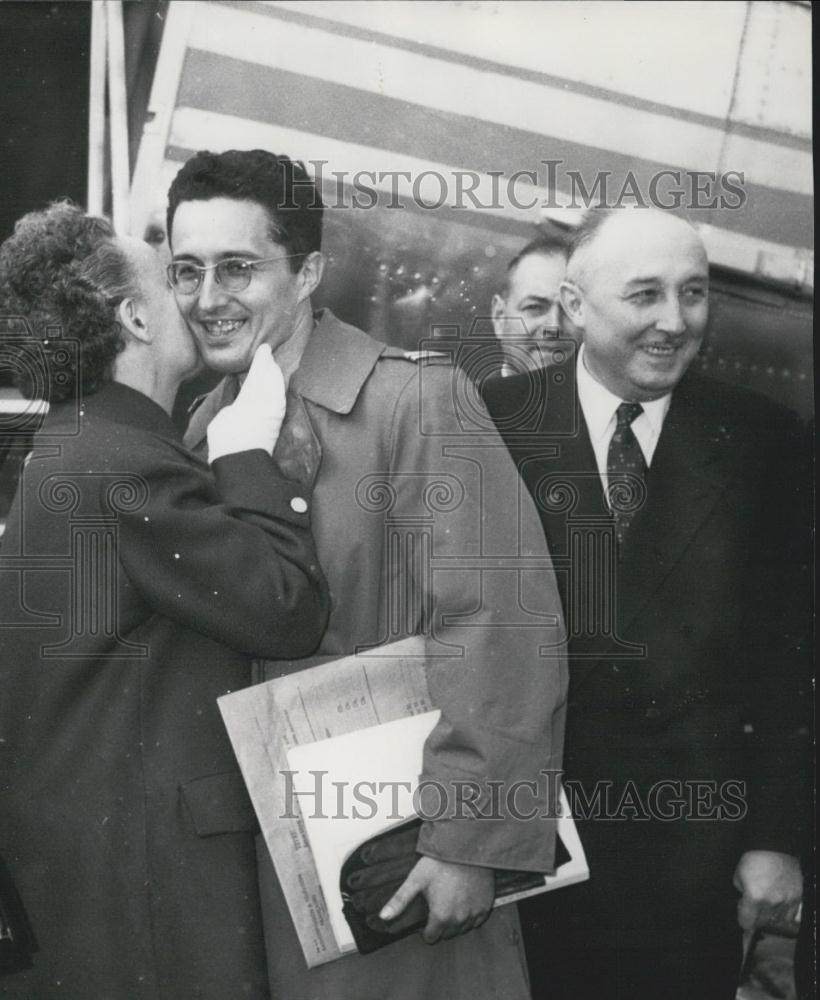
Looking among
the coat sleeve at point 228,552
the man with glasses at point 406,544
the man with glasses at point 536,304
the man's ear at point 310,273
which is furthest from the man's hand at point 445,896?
the man's ear at point 310,273

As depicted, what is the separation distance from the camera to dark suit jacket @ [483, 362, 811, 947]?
214 centimetres

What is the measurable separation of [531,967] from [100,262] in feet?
4.99

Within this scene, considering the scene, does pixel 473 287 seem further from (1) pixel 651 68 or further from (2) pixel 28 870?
(2) pixel 28 870

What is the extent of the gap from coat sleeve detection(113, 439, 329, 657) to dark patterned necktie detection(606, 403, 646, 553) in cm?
61

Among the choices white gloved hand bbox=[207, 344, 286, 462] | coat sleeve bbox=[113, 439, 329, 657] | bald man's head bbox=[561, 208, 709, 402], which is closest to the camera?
coat sleeve bbox=[113, 439, 329, 657]

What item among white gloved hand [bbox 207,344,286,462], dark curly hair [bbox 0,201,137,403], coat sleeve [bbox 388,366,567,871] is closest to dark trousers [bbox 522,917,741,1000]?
coat sleeve [bbox 388,366,567,871]

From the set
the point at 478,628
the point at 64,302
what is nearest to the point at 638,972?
the point at 478,628

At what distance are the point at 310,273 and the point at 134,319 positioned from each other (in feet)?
1.10

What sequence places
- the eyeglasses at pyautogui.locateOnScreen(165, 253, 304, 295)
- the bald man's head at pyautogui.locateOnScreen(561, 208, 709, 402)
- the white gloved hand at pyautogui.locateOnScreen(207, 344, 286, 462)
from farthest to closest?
1. the bald man's head at pyautogui.locateOnScreen(561, 208, 709, 402)
2. the eyeglasses at pyautogui.locateOnScreen(165, 253, 304, 295)
3. the white gloved hand at pyautogui.locateOnScreen(207, 344, 286, 462)

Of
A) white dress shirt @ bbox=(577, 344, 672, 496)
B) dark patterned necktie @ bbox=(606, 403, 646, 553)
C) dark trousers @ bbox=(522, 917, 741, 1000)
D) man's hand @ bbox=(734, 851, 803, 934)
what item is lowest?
dark trousers @ bbox=(522, 917, 741, 1000)

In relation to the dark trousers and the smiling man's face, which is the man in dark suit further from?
the smiling man's face

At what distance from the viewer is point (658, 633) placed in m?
2.16

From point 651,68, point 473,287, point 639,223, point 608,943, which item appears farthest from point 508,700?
point 651,68

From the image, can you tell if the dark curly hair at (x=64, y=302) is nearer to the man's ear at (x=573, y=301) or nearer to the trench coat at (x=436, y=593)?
the trench coat at (x=436, y=593)
